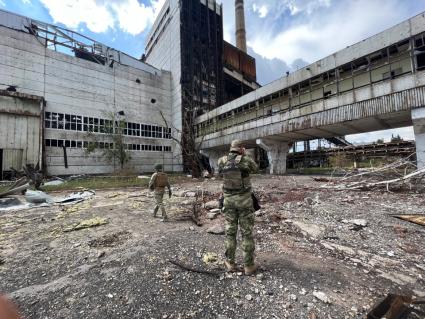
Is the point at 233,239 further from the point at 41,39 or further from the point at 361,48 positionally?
the point at 41,39

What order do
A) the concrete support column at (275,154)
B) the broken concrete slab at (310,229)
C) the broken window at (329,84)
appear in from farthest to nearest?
the concrete support column at (275,154), the broken window at (329,84), the broken concrete slab at (310,229)

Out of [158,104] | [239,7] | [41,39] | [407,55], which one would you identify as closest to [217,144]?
[158,104]

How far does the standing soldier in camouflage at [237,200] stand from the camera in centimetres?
299

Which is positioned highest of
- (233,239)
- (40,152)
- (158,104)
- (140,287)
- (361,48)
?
(158,104)

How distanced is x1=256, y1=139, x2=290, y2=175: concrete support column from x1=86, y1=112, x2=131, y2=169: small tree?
14.5 meters

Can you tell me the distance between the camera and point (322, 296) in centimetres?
236

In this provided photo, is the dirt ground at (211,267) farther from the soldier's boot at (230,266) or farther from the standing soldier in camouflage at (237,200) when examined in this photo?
the standing soldier in camouflage at (237,200)

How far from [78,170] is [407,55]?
87.3 feet

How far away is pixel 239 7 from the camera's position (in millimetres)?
34906

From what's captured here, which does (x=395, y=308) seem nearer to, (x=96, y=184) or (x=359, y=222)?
(x=359, y=222)

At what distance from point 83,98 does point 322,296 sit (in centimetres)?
2622

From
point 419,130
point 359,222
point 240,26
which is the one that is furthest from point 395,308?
point 240,26

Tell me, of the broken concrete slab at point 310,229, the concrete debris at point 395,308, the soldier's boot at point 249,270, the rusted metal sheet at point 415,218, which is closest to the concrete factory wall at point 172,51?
the broken concrete slab at point 310,229

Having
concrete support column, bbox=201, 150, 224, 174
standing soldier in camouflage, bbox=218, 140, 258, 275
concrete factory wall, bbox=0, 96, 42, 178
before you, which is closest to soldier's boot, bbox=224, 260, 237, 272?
standing soldier in camouflage, bbox=218, 140, 258, 275
